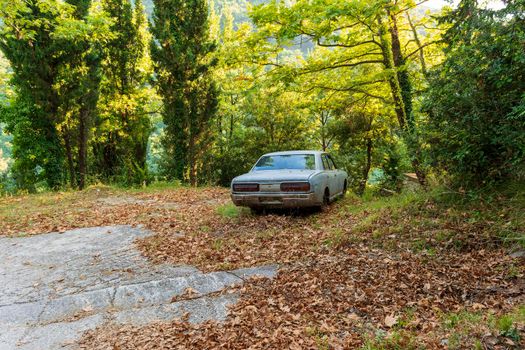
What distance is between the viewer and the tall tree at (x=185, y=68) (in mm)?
17016

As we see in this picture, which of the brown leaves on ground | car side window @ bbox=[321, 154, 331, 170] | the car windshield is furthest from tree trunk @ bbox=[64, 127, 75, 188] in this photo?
the brown leaves on ground

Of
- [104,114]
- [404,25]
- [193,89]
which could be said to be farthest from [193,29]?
[404,25]

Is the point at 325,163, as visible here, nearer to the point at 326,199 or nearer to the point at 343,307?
the point at 326,199

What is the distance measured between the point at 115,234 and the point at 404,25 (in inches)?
423

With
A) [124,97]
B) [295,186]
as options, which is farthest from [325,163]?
[124,97]

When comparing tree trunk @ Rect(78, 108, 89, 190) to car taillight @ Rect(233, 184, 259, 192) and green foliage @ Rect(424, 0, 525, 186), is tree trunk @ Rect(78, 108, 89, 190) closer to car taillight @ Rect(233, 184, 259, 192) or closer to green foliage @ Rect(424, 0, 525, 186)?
car taillight @ Rect(233, 184, 259, 192)

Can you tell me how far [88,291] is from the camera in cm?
507

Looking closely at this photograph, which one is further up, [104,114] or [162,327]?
[104,114]

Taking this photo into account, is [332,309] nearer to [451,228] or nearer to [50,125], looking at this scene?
[451,228]

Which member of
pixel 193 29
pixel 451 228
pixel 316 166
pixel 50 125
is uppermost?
pixel 193 29

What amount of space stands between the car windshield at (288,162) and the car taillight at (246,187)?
107 centimetres

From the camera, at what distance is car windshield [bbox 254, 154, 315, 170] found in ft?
30.2

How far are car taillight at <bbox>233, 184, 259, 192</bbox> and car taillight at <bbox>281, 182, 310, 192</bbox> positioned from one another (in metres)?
0.66

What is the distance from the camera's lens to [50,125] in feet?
53.0
